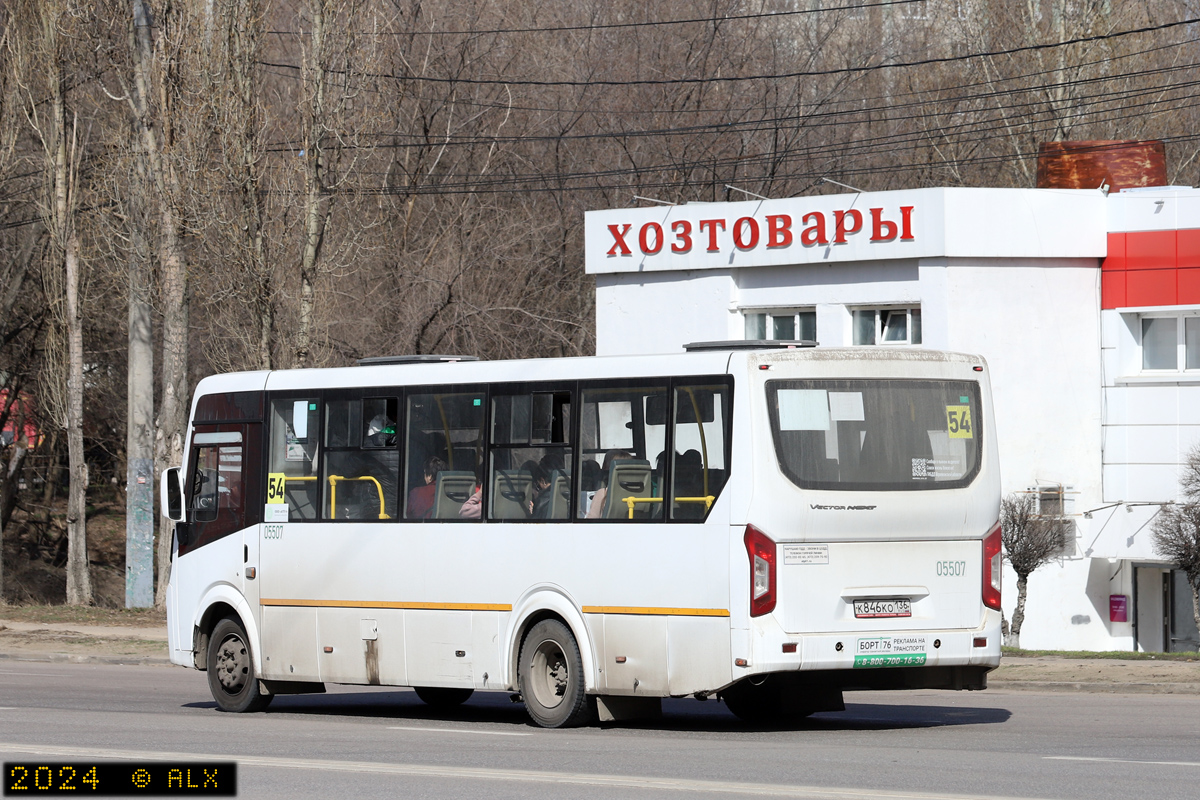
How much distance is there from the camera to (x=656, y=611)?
13.3 m

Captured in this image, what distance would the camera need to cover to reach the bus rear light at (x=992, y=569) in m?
13.5

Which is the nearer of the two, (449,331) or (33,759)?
(33,759)

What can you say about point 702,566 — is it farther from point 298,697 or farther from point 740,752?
point 298,697

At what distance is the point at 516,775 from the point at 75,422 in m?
28.7

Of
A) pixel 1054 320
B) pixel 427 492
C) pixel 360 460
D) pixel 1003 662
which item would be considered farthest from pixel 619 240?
pixel 427 492

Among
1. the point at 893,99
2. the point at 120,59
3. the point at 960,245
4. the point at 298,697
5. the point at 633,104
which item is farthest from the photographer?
the point at 893,99

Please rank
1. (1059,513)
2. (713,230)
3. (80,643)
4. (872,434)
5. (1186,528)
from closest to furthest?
(872,434) → (80,643) → (1186,528) → (1059,513) → (713,230)

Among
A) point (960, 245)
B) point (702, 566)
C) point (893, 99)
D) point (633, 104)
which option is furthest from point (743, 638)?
point (893, 99)

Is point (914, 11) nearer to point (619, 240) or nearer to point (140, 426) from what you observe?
point (619, 240)

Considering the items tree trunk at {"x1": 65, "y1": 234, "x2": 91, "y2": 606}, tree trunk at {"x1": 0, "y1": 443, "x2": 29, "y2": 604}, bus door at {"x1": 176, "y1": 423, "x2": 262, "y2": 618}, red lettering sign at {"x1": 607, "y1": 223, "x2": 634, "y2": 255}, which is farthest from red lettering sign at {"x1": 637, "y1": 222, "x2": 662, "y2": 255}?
tree trunk at {"x1": 0, "y1": 443, "x2": 29, "y2": 604}

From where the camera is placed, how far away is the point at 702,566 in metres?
13.0

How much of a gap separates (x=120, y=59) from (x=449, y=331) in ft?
28.1

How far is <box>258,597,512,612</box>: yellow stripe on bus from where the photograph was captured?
14.4m

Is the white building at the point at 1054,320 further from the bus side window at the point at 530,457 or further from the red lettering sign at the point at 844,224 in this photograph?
the bus side window at the point at 530,457
